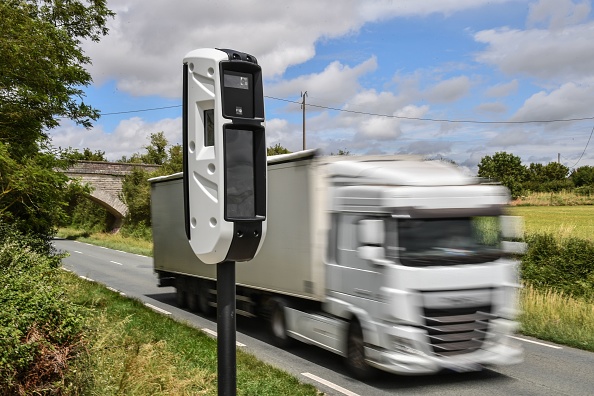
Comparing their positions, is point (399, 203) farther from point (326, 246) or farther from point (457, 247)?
point (326, 246)

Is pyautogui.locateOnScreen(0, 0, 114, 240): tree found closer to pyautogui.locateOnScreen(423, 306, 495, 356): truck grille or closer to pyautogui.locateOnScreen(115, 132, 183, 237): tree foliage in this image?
pyautogui.locateOnScreen(423, 306, 495, 356): truck grille

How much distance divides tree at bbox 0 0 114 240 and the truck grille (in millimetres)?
7015

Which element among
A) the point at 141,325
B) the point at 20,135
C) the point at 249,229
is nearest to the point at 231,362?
the point at 249,229

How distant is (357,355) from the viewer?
30.1ft

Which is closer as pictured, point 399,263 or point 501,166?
point 399,263

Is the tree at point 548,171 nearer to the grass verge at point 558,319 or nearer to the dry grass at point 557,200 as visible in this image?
the dry grass at point 557,200

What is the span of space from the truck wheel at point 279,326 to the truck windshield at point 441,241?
3233 mm

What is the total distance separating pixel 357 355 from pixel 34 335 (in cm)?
484

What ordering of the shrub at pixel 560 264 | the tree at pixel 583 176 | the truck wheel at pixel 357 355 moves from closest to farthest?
the truck wheel at pixel 357 355 < the shrub at pixel 560 264 < the tree at pixel 583 176

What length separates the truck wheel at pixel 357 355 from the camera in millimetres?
9031

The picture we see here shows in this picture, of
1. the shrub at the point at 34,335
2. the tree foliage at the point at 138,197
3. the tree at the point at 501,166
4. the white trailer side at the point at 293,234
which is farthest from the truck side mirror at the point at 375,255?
the tree at the point at 501,166

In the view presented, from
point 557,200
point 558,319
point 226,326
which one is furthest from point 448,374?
point 557,200

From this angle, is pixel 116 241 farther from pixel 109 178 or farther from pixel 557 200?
pixel 557 200

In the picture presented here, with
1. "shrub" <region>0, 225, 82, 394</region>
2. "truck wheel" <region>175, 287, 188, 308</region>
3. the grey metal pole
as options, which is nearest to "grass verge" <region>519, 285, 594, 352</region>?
"truck wheel" <region>175, 287, 188, 308</region>
